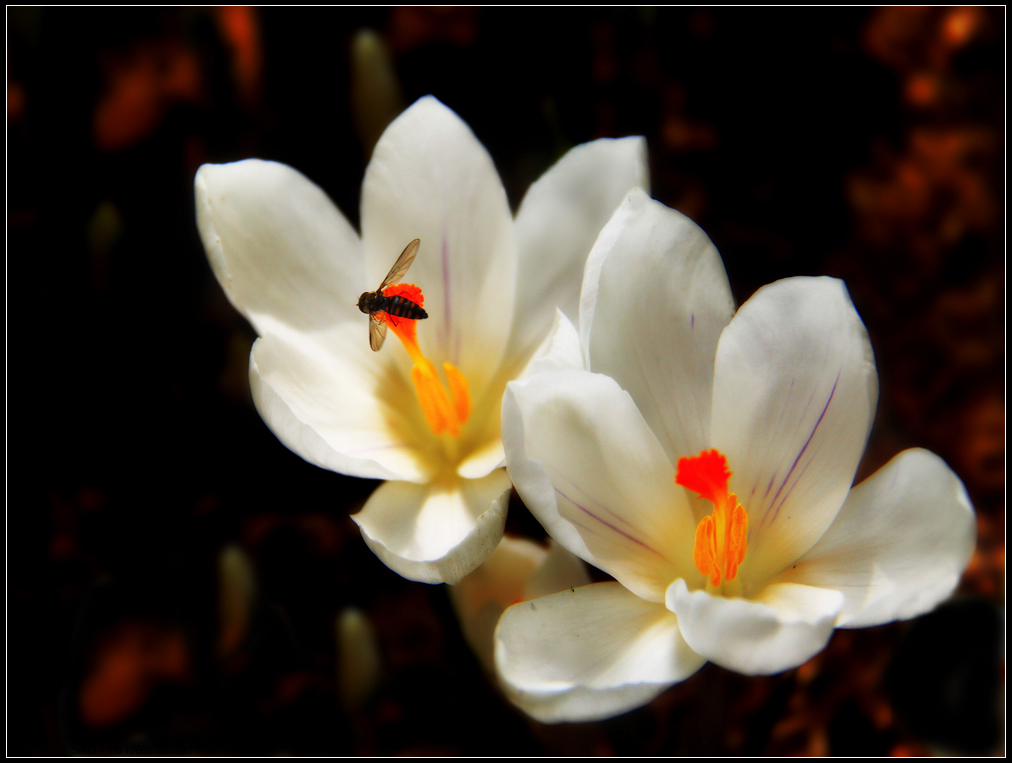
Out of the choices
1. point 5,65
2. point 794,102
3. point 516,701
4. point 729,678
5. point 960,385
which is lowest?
point 729,678

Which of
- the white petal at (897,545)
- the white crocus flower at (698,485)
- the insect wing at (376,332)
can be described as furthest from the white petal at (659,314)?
the insect wing at (376,332)

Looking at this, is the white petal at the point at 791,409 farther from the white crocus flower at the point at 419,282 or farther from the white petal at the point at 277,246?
the white petal at the point at 277,246

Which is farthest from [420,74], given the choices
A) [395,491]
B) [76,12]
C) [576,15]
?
[395,491]

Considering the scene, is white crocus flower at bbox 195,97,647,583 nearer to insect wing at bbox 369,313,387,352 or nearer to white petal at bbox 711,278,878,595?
insect wing at bbox 369,313,387,352

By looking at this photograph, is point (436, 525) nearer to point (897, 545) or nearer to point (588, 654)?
point (588, 654)

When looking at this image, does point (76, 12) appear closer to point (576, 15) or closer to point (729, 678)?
point (576, 15)

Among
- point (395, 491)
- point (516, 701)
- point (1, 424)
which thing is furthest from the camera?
point (1, 424)
